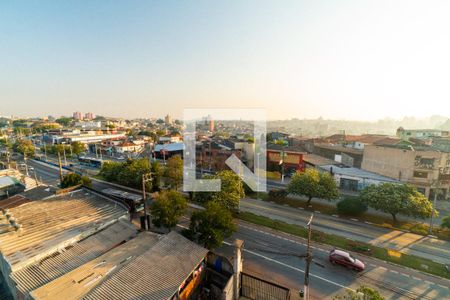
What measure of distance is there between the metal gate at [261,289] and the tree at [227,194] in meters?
9.58

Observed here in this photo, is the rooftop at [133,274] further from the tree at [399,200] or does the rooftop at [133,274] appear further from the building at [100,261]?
the tree at [399,200]

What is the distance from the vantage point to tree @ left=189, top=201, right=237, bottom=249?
1612cm

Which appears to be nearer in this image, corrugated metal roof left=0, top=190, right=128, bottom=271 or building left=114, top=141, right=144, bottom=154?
corrugated metal roof left=0, top=190, right=128, bottom=271

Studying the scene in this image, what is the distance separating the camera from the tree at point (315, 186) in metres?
25.6

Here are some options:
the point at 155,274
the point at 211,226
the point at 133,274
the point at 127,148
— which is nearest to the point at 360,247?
the point at 211,226

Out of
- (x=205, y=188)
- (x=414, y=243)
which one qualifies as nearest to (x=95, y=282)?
(x=205, y=188)

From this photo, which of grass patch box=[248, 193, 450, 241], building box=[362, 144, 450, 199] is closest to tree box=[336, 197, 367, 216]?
grass patch box=[248, 193, 450, 241]

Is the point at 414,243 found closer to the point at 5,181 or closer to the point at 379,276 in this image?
the point at 379,276

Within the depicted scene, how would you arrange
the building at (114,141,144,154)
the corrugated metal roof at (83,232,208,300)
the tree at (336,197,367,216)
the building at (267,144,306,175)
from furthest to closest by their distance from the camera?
the building at (114,141,144,154) → the building at (267,144,306,175) → the tree at (336,197,367,216) → the corrugated metal roof at (83,232,208,300)

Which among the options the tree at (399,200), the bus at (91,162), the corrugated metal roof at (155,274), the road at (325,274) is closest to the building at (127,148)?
the bus at (91,162)

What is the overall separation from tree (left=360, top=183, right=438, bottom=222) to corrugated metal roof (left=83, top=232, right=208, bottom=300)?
21.3 meters

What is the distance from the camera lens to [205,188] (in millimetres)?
24422

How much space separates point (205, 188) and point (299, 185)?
1253cm

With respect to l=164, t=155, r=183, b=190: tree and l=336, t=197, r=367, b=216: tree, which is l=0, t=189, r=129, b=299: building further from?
l=336, t=197, r=367, b=216: tree
